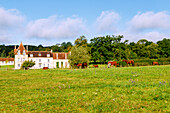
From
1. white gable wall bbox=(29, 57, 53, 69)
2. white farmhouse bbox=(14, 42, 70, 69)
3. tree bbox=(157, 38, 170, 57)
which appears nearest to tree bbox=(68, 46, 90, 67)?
white farmhouse bbox=(14, 42, 70, 69)

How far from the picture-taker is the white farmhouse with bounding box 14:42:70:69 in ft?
222

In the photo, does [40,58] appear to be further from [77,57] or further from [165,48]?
[165,48]

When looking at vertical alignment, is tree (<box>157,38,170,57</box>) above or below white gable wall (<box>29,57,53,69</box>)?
above

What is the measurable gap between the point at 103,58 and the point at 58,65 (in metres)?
22.3

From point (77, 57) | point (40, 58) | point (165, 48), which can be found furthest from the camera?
point (165, 48)

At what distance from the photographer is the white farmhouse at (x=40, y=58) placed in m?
67.8

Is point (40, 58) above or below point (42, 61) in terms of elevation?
above

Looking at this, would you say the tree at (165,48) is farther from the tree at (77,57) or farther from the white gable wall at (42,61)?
the white gable wall at (42,61)

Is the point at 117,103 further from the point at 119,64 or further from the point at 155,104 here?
the point at 119,64

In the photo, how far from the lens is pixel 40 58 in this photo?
2751 inches

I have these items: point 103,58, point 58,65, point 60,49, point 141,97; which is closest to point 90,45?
point 103,58

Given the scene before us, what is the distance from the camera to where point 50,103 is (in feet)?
24.1

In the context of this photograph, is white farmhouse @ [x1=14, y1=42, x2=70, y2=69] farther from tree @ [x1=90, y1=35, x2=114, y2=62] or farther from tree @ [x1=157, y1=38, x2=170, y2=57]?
tree @ [x1=157, y1=38, x2=170, y2=57]

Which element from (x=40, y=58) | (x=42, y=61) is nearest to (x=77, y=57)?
(x=42, y=61)
